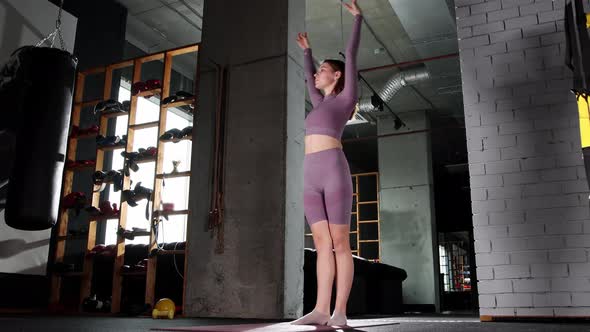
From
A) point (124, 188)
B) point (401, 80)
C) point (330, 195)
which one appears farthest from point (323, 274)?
point (401, 80)

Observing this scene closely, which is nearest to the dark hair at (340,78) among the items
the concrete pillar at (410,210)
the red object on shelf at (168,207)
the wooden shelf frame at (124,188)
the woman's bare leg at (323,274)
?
the woman's bare leg at (323,274)

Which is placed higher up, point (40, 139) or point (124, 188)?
point (40, 139)

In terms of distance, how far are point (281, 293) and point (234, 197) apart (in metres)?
0.90

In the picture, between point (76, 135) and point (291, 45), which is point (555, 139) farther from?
point (76, 135)

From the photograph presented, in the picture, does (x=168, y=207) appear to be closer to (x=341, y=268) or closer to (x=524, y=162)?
(x=341, y=268)

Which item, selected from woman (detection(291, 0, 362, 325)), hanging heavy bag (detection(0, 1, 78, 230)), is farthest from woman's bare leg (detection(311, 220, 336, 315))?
hanging heavy bag (detection(0, 1, 78, 230))

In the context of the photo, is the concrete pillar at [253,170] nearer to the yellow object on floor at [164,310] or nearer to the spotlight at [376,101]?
the yellow object on floor at [164,310]

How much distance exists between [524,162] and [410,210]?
7.05m

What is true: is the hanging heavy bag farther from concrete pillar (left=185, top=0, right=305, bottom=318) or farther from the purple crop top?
the purple crop top

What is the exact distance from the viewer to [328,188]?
2.65 m

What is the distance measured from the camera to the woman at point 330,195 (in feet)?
8.63

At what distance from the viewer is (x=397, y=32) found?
8336 mm

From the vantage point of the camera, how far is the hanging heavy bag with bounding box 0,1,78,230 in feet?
13.1

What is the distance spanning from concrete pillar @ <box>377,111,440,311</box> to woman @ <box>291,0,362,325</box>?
7767 mm
